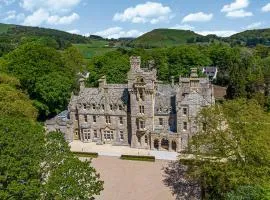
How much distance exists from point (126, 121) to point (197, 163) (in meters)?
17.6

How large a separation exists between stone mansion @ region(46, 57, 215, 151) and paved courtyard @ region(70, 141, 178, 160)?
104cm

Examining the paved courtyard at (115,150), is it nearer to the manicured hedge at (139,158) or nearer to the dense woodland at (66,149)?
the manicured hedge at (139,158)

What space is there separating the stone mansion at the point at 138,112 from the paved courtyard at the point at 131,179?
5356 millimetres

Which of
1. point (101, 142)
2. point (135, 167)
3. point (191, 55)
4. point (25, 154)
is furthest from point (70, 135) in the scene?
point (191, 55)

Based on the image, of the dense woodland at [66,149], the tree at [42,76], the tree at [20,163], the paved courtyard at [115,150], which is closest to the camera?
the tree at [20,163]

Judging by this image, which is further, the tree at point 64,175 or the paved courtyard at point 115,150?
the paved courtyard at point 115,150

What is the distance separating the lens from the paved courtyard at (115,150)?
51434mm

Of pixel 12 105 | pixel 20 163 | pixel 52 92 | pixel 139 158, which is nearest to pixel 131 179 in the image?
pixel 139 158

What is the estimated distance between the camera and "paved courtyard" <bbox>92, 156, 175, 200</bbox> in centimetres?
3995

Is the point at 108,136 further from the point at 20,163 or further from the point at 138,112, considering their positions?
the point at 20,163

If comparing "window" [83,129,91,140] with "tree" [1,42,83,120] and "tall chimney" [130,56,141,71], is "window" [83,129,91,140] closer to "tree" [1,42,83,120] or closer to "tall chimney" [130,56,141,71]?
"tree" [1,42,83,120]

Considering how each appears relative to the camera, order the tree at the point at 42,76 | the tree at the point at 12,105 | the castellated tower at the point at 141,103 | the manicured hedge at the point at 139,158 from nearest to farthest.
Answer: the tree at the point at 12,105
the manicured hedge at the point at 139,158
the castellated tower at the point at 141,103
the tree at the point at 42,76

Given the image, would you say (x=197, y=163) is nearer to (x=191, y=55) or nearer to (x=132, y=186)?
(x=132, y=186)

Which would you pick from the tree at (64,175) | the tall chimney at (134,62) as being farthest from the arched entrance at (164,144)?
the tree at (64,175)
